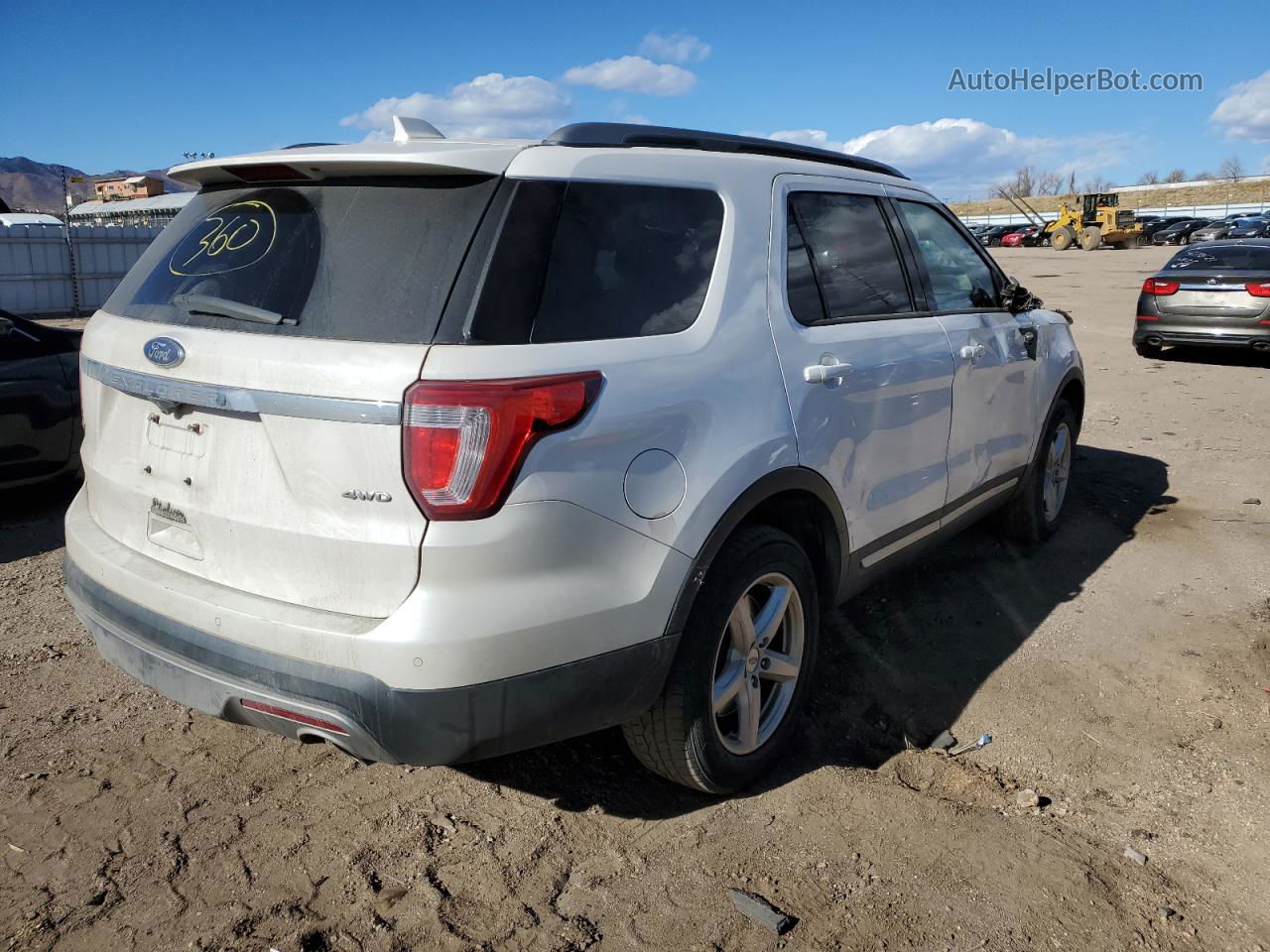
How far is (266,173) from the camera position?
2797 millimetres

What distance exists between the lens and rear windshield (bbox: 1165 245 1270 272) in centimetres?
1234

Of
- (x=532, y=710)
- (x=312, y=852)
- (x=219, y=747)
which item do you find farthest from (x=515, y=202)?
(x=219, y=747)

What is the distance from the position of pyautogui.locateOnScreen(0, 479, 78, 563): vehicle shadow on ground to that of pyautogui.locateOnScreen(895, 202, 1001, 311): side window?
4770mm

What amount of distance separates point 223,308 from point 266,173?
443 mm

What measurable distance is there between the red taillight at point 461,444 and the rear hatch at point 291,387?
4 centimetres

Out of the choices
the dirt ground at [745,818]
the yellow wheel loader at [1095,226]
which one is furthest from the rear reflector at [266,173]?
the yellow wheel loader at [1095,226]

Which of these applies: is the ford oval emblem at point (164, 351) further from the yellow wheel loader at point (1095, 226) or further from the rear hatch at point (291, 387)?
the yellow wheel loader at point (1095, 226)

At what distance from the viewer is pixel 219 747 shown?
3400mm

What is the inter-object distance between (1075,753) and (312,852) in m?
2.54

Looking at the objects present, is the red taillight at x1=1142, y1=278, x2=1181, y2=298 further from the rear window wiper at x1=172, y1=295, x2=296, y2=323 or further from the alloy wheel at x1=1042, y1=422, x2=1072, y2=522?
the rear window wiper at x1=172, y1=295, x2=296, y2=323

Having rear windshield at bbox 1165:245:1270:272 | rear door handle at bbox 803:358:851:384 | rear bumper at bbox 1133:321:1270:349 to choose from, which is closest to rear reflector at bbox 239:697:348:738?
rear door handle at bbox 803:358:851:384

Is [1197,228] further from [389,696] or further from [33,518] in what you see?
[389,696]

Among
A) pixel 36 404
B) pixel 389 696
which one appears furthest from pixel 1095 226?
pixel 389 696

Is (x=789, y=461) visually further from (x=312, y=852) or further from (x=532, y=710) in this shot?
(x=312, y=852)
